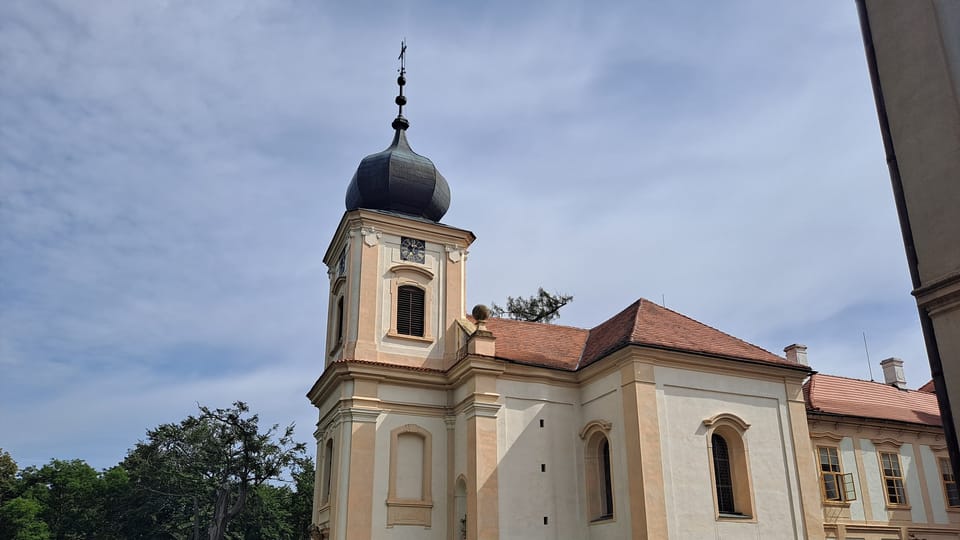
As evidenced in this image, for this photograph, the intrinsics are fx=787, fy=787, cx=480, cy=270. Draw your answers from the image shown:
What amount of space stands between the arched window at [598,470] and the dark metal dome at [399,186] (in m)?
8.98

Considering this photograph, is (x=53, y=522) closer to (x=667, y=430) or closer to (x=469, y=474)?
(x=469, y=474)

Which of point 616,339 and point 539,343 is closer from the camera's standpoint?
point 616,339

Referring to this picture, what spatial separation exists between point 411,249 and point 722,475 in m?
11.2

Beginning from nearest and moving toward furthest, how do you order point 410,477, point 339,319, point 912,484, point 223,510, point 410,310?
point 410,477 < point 410,310 < point 339,319 < point 912,484 < point 223,510

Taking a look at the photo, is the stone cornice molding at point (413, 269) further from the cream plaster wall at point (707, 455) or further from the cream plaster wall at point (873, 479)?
the cream plaster wall at point (873, 479)

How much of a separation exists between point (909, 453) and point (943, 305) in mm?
22761

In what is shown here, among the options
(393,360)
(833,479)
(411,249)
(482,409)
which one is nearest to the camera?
(482,409)

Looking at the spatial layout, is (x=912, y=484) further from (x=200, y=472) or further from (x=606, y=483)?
(x=200, y=472)

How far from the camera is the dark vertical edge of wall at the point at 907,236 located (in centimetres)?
749

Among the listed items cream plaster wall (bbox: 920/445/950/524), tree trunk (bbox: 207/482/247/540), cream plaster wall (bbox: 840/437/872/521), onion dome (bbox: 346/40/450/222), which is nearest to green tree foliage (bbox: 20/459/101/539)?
tree trunk (bbox: 207/482/247/540)

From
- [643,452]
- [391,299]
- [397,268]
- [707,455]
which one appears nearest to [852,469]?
[707,455]

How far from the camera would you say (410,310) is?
24188 millimetres

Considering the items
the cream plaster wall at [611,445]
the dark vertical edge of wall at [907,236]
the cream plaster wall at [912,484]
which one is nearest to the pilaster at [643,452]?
the cream plaster wall at [611,445]

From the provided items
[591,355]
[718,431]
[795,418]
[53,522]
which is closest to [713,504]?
[718,431]
